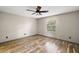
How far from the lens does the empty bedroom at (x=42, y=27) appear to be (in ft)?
10.4

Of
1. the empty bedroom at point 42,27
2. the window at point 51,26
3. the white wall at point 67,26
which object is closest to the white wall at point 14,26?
the empty bedroom at point 42,27

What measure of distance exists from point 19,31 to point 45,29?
232 cm

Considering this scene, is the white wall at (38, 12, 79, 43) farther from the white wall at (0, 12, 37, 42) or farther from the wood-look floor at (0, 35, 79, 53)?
the white wall at (0, 12, 37, 42)

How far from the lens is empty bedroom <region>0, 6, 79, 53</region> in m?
3.18

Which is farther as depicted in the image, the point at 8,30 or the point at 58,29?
the point at 58,29

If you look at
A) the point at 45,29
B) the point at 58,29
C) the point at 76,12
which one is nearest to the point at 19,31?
the point at 45,29

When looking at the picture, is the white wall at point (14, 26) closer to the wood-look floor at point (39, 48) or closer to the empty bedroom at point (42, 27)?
the empty bedroom at point (42, 27)

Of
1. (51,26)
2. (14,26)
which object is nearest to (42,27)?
(51,26)

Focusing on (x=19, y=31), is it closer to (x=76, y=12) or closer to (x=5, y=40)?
(x=5, y=40)

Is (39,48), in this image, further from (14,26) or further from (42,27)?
(42,27)

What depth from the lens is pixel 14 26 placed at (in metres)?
4.78

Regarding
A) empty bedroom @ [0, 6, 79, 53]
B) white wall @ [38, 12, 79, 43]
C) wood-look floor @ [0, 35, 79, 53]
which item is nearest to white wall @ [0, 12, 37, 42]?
empty bedroom @ [0, 6, 79, 53]
